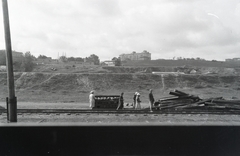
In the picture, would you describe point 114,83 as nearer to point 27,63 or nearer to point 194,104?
point 27,63

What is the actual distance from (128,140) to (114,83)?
38187 millimetres

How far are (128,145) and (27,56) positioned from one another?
56939mm

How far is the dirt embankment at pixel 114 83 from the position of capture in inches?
1512

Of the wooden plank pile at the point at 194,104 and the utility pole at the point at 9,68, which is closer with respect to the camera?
the utility pole at the point at 9,68

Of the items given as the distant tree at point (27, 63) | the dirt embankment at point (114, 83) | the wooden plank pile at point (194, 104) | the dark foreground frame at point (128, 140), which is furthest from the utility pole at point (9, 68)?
the distant tree at point (27, 63)

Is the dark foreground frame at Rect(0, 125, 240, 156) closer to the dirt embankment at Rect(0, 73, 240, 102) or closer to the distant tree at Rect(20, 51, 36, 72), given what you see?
the dirt embankment at Rect(0, 73, 240, 102)


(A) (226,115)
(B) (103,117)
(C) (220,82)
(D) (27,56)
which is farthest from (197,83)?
(D) (27,56)

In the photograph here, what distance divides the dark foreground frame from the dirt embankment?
32695mm

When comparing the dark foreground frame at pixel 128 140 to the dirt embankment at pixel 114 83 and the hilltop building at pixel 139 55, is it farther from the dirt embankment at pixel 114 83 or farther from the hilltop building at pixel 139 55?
the hilltop building at pixel 139 55

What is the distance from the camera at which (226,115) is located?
1452 cm

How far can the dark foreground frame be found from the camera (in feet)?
11.8

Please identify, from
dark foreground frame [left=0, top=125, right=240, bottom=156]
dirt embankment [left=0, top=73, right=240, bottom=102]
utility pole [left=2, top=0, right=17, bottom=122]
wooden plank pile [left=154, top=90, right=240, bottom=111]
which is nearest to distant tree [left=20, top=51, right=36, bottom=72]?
dirt embankment [left=0, top=73, right=240, bottom=102]

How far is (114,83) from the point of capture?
41.8 metres

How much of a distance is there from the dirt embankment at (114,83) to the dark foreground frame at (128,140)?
3270 cm
